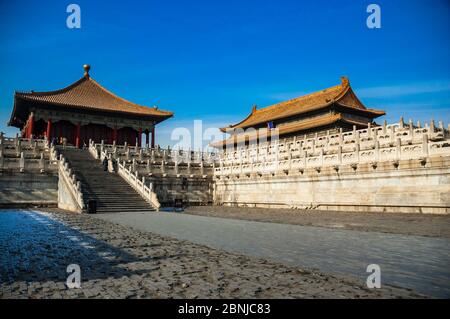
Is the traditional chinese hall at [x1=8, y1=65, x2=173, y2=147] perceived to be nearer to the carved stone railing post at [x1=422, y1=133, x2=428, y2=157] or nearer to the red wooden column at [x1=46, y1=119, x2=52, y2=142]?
the red wooden column at [x1=46, y1=119, x2=52, y2=142]

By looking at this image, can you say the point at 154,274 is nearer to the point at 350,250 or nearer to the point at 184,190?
the point at 350,250

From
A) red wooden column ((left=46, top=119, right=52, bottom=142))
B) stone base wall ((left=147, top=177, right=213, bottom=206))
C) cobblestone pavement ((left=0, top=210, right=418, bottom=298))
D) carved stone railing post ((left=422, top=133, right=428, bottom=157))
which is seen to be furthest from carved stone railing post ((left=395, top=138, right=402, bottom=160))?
red wooden column ((left=46, top=119, right=52, bottom=142))

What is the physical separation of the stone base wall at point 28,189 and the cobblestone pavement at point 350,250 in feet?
51.4

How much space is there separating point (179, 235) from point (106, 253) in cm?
327

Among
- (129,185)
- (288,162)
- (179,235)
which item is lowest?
(179,235)

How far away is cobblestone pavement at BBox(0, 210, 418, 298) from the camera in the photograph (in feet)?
14.5

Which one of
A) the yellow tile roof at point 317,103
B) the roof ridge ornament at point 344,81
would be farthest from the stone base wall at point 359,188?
the roof ridge ornament at point 344,81

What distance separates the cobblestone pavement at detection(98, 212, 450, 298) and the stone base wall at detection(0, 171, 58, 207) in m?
15.7

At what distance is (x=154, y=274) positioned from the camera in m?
5.43

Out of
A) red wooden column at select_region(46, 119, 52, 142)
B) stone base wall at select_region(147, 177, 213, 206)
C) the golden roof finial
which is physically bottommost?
stone base wall at select_region(147, 177, 213, 206)
